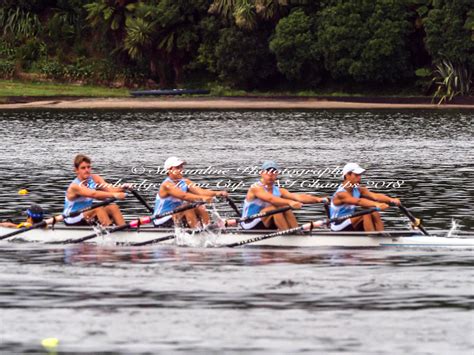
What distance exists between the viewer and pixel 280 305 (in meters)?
24.7

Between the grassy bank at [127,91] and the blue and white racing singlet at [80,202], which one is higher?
the blue and white racing singlet at [80,202]

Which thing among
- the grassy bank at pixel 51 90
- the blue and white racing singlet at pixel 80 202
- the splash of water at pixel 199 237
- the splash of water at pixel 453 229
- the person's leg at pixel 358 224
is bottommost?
the grassy bank at pixel 51 90

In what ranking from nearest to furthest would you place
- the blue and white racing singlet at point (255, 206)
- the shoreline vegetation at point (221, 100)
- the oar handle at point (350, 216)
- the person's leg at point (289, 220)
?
1. the oar handle at point (350, 216)
2. the blue and white racing singlet at point (255, 206)
3. the person's leg at point (289, 220)
4. the shoreline vegetation at point (221, 100)

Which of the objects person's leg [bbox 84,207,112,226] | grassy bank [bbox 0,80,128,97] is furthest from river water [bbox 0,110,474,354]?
grassy bank [bbox 0,80,128,97]

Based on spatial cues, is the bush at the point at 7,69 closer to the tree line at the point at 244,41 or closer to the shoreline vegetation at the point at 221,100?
the tree line at the point at 244,41

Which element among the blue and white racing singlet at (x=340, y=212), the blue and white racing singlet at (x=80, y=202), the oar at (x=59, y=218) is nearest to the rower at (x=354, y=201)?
the blue and white racing singlet at (x=340, y=212)

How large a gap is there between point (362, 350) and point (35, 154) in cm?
3982

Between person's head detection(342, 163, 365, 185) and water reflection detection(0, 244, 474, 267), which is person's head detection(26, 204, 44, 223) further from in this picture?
person's head detection(342, 163, 365, 185)

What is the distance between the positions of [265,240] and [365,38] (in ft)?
191

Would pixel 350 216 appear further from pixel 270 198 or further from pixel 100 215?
pixel 100 215

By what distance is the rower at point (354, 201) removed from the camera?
30.2m

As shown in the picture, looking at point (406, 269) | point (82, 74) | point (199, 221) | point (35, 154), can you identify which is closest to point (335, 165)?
point (35, 154)

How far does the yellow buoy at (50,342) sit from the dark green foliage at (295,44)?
66588 mm

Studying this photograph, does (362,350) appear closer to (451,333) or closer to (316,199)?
(451,333)
